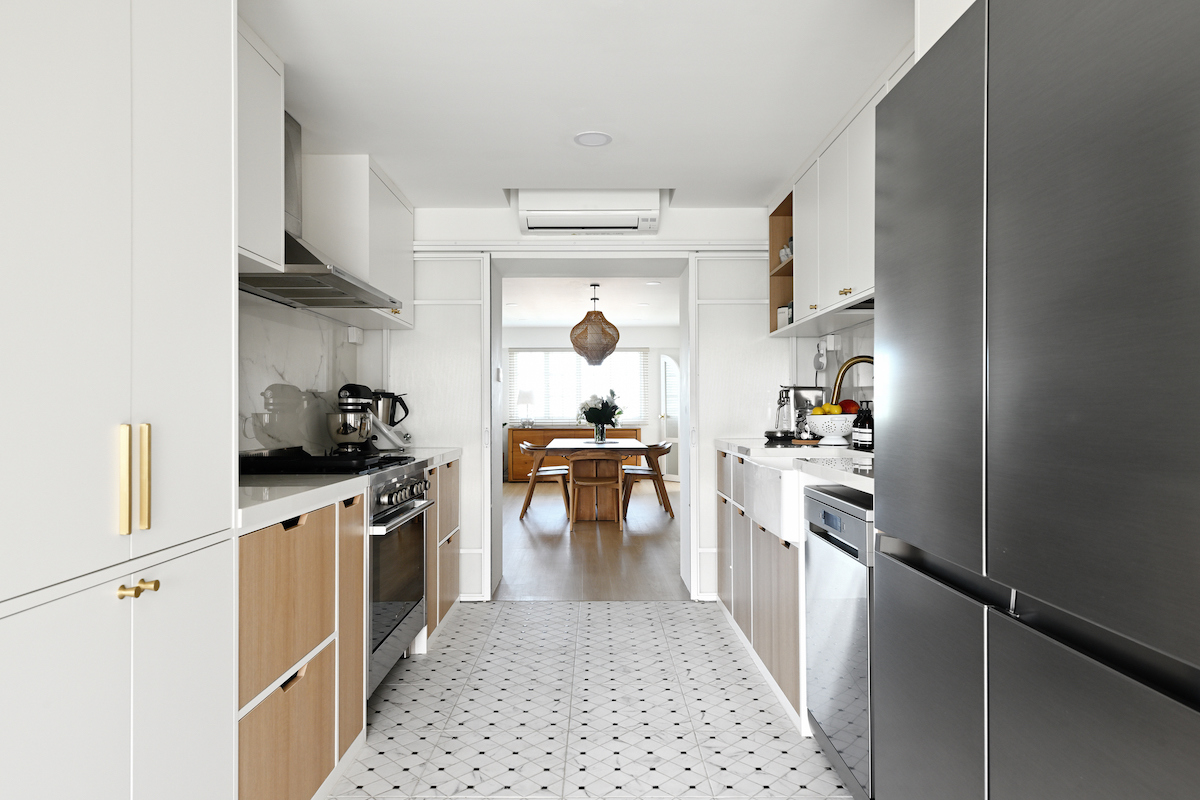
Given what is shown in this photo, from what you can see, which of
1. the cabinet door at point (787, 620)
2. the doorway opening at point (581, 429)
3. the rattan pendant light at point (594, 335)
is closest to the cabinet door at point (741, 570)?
the cabinet door at point (787, 620)

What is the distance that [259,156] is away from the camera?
6.64 ft

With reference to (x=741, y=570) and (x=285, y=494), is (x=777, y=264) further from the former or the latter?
(x=285, y=494)

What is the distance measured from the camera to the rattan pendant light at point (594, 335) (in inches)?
290

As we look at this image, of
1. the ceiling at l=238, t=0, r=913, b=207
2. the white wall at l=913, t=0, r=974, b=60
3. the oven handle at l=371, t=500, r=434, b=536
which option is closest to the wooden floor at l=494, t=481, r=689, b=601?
the oven handle at l=371, t=500, r=434, b=536

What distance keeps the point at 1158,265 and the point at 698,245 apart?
334 cm

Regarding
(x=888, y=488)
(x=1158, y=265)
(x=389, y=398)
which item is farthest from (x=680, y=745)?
(x=389, y=398)

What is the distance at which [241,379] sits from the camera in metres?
2.54

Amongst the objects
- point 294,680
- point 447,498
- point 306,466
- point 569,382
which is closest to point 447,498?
point 447,498

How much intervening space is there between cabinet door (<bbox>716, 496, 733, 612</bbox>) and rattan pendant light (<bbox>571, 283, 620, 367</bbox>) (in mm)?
3741

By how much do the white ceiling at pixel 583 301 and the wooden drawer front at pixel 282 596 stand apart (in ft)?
14.0

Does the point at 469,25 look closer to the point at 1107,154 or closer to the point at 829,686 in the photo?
the point at 1107,154
